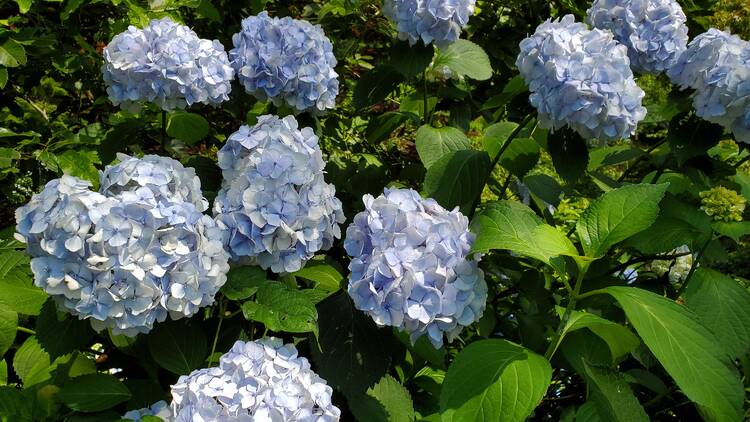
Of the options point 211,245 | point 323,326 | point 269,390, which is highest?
point 211,245

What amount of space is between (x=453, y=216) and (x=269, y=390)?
0.46m

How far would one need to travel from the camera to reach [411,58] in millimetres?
2115

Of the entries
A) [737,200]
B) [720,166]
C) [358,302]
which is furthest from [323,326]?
[720,166]

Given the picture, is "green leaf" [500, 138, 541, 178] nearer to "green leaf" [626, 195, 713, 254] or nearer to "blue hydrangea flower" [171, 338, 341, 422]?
"green leaf" [626, 195, 713, 254]

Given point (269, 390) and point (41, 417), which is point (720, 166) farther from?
point (41, 417)

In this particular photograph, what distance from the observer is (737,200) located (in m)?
1.83

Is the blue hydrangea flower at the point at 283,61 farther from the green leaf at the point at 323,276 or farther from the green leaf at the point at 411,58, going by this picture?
the green leaf at the point at 323,276

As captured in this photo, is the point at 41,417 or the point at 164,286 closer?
the point at 164,286

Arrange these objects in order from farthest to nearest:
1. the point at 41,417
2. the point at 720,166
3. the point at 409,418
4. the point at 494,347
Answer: the point at 720,166 < the point at 409,418 < the point at 41,417 < the point at 494,347

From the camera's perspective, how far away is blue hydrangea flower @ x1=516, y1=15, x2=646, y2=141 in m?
1.56

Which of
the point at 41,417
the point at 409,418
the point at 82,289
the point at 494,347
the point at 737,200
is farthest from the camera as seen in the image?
the point at 737,200

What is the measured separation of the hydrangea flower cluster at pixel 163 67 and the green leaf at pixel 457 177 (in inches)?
24.5

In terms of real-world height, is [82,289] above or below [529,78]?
below

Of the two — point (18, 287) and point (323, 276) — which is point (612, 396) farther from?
point (18, 287)
